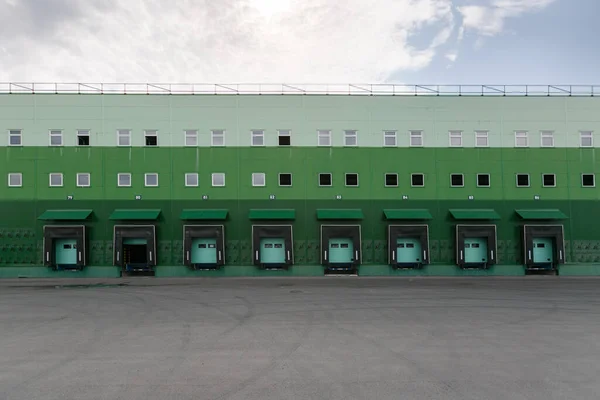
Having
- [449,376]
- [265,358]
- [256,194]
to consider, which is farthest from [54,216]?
[449,376]

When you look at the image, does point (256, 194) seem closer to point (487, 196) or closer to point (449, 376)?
point (487, 196)

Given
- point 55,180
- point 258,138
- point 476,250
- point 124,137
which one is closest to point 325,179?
point 258,138

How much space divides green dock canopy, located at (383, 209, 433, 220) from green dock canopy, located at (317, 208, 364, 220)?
6.19 ft

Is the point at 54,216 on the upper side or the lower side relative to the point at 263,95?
lower

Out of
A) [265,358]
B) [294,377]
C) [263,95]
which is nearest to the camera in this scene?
[294,377]

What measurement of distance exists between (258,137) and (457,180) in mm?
14630

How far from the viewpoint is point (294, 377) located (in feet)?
25.8

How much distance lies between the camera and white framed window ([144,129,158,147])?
93.8ft

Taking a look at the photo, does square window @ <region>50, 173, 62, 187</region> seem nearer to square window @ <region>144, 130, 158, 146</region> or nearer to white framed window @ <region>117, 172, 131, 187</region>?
white framed window @ <region>117, 172, 131, 187</region>

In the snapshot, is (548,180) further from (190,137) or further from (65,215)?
(65,215)

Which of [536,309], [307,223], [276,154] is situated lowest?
[536,309]

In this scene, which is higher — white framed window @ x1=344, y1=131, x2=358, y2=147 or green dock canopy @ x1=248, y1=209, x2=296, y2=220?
white framed window @ x1=344, y1=131, x2=358, y2=147

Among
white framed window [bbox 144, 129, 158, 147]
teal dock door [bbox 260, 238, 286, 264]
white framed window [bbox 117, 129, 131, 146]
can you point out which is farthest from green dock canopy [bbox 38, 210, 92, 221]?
teal dock door [bbox 260, 238, 286, 264]

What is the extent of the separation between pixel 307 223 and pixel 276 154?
17.7ft
